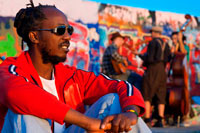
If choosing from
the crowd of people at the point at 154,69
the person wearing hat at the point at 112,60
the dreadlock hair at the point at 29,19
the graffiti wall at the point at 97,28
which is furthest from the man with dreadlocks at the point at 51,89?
the graffiti wall at the point at 97,28

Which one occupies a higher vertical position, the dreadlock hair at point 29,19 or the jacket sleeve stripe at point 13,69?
the dreadlock hair at point 29,19

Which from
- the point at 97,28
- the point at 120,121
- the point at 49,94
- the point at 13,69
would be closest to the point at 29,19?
the point at 13,69

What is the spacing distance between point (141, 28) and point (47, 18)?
735 cm

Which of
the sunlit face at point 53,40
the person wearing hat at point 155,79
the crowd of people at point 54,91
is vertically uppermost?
the sunlit face at point 53,40

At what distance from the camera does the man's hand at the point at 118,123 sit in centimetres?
204

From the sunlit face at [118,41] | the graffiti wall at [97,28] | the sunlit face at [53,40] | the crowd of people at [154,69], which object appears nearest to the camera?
the sunlit face at [53,40]

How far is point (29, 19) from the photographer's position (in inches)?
108

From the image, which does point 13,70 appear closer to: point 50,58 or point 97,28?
point 50,58

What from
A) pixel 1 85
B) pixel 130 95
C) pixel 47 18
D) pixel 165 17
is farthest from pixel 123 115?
pixel 165 17

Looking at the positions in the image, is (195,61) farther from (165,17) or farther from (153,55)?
(153,55)

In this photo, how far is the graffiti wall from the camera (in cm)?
758

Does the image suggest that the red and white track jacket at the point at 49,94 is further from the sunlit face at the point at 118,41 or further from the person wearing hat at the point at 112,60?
the sunlit face at the point at 118,41

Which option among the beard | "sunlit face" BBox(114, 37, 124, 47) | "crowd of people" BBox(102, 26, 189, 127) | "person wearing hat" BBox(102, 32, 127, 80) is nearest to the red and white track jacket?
the beard

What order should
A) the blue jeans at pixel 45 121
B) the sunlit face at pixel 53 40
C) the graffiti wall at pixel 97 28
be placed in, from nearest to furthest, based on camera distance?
1. the blue jeans at pixel 45 121
2. the sunlit face at pixel 53 40
3. the graffiti wall at pixel 97 28
